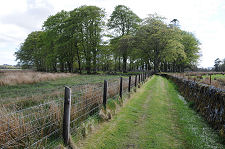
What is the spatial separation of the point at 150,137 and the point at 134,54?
3126cm

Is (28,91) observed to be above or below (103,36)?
below

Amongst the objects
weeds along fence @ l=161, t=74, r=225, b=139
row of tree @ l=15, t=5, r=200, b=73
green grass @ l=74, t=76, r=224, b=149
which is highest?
row of tree @ l=15, t=5, r=200, b=73

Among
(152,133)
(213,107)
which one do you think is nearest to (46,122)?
(152,133)

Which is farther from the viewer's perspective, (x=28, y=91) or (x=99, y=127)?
(x=28, y=91)

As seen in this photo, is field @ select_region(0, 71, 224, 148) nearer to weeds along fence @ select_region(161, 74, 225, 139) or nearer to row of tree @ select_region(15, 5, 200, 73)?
weeds along fence @ select_region(161, 74, 225, 139)

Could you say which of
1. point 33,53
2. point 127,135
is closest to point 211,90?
point 127,135

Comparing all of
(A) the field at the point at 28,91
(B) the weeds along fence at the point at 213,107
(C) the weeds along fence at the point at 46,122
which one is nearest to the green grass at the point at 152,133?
(B) the weeds along fence at the point at 213,107

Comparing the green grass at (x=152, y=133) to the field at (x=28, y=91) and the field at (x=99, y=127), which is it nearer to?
the field at (x=99, y=127)

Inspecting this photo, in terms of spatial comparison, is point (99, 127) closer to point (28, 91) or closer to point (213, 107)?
point (213, 107)

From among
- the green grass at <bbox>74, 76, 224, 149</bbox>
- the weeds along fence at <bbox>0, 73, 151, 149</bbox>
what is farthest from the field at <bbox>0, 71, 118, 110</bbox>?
the green grass at <bbox>74, 76, 224, 149</bbox>

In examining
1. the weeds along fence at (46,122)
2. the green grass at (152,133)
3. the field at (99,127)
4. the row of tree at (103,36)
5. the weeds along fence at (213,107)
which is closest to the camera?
the weeds along fence at (46,122)

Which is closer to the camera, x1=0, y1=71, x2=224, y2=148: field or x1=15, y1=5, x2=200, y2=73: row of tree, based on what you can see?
x1=0, y1=71, x2=224, y2=148: field

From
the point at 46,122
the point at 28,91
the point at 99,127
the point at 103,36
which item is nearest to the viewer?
the point at 46,122

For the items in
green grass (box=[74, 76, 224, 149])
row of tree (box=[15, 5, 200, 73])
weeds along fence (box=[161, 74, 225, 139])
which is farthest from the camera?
row of tree (box=[15, 5, 200, 73])
